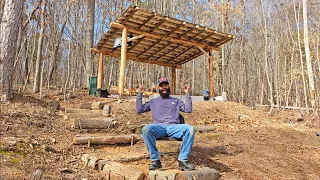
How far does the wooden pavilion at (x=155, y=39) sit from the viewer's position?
9757 millimetres

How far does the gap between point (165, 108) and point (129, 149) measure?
1.45 m

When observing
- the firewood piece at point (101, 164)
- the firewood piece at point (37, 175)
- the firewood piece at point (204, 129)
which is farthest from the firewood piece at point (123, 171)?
the firewood piece at point (204, 129)

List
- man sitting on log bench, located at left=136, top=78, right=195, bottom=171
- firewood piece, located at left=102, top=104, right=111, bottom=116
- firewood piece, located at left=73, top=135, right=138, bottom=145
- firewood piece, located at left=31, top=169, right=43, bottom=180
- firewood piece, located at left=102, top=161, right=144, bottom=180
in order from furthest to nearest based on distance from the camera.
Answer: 1. firewood piece, located at left=102, top=104, right=111, bottom=116
2. firewood piece, located at left=73, top=135, right=138, bottom=145
3. man sitting on log bench, located at left=136, top=78, right=195, bottom=171
4. firewood piece, located at left=102, top=161, right=144, bottom=180
5. firewood piece, located at left=31, top=169, right=43, bottom=180

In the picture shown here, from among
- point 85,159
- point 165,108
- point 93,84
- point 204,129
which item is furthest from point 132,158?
point 93,84

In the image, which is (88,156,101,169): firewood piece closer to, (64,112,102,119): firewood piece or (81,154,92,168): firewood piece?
(81,154,92,168): firewood piece

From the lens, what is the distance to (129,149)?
507 centimetres

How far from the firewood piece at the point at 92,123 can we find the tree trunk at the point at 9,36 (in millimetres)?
2069

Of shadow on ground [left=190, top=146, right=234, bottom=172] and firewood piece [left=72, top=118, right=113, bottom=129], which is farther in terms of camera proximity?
firewood piece [left=72, top=118, right=113, bottom=129]

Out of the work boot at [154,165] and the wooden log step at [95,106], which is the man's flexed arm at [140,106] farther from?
the wooden log step at [95,106]

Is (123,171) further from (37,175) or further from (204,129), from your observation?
(204,129)

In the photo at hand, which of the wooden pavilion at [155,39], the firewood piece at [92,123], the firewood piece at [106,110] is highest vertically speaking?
the wooden pavilion at [155,39]

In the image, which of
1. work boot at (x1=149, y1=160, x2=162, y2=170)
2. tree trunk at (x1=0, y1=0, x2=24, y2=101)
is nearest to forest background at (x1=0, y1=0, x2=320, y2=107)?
tree trunk at (x1=0, y1=0, x2=24, y2=101)

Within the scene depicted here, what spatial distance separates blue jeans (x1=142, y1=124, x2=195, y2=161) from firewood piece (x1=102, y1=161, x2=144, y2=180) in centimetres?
35

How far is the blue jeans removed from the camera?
3600 millimetres
